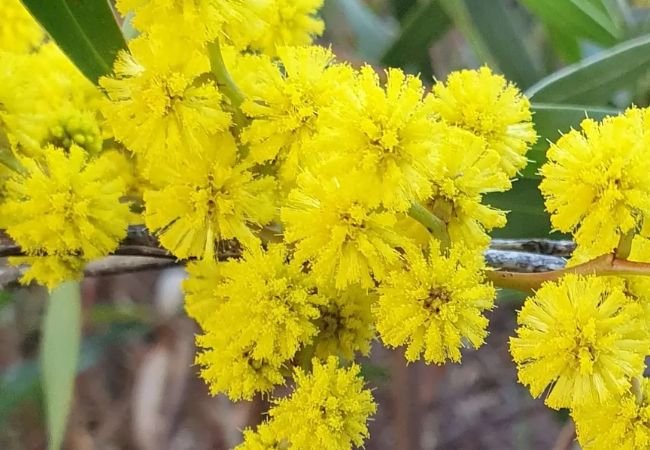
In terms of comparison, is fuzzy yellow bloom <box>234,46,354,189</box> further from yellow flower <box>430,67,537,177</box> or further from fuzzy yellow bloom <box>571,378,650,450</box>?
fuzzy yellow bloom <box>571,378,650,450</box>

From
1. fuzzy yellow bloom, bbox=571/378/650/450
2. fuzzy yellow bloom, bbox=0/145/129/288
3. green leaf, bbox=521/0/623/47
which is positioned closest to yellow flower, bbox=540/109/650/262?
fuzzy yellow bloom, bbox=571/378/650/450

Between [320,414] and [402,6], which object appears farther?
[402,6]

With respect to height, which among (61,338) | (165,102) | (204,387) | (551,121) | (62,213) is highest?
(551,121)

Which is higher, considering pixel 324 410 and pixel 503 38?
pixel 503 38

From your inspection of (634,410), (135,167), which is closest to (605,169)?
(634,410)

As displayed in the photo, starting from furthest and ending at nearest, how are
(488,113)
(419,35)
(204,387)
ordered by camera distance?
1. (204,387)
2. (419,35)
3. (488,113)

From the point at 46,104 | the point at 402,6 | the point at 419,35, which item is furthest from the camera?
the point at 402,6

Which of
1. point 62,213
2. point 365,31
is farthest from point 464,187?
point 365,31

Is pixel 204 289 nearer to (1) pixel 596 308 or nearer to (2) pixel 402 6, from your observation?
(1) pixel 596 308
